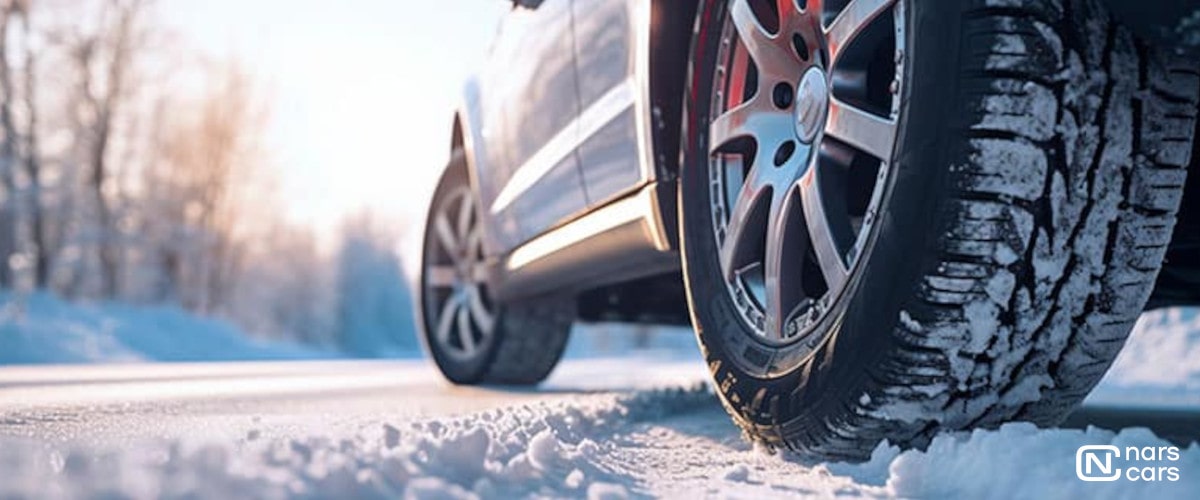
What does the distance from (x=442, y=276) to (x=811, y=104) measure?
11.0 feet

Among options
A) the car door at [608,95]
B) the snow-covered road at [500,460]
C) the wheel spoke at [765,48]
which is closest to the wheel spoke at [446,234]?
the car door at [608,95]

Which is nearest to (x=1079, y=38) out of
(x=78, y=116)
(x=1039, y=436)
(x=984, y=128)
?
(x=984, y=128)

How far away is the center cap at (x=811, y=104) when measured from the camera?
211 centimetres

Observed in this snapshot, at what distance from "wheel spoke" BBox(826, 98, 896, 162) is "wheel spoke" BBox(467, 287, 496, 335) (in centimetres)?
290

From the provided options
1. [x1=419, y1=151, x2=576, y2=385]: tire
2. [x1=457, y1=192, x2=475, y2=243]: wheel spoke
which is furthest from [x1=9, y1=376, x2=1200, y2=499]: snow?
[x1=457, y1=192, x2=475, y2=243]: wheel spoke

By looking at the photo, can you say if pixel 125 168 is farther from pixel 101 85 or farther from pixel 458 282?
pixel 458 282

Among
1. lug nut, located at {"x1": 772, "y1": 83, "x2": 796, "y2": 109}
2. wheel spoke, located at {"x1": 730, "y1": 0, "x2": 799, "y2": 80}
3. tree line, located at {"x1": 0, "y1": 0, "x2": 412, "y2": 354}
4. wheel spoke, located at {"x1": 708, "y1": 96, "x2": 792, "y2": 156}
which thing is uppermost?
wheel spoke, located at {"x1": 730, "y1": 0, "x2": 799, "y2": 80}

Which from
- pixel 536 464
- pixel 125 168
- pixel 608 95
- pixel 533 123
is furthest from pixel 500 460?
pixel 125 168

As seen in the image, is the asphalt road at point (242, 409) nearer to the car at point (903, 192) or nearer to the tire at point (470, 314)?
the tire at point (470, 314)

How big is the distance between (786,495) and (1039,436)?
0.44 metres

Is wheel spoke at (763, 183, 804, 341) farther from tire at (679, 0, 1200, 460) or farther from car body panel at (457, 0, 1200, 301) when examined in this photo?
car body panel at (457, 0, 1200, 301)

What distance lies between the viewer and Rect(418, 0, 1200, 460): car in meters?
1.71

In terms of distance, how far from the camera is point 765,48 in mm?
2283

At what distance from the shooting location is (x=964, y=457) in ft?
5.62
